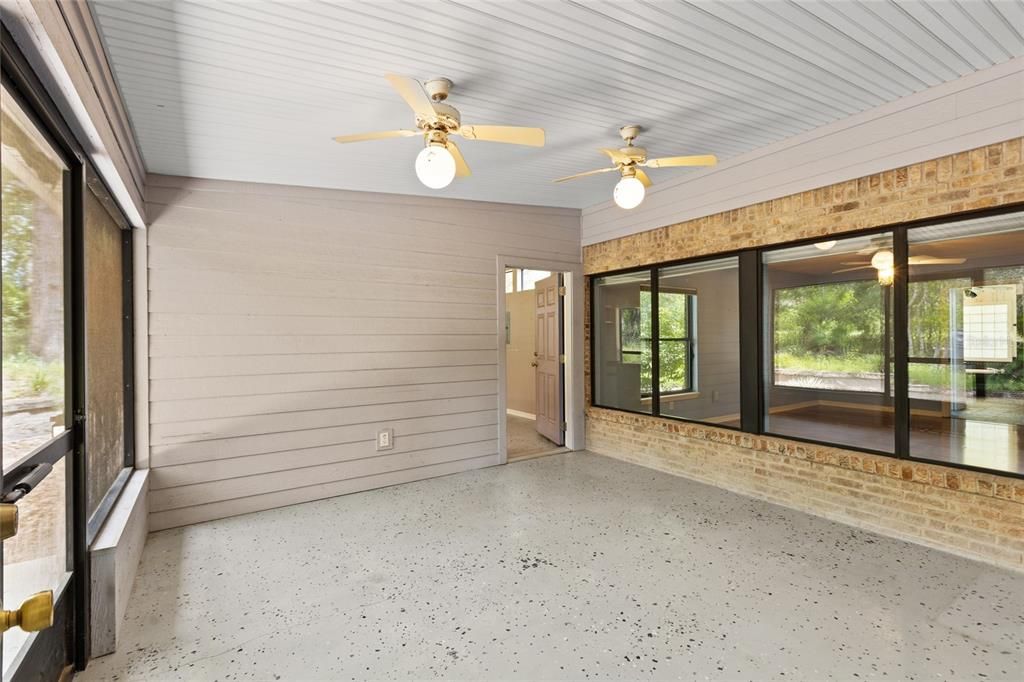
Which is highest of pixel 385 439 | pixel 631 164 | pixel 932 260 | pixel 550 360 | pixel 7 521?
pixel 631 164

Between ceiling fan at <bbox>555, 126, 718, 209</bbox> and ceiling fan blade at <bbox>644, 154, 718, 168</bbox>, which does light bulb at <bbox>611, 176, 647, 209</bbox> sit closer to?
ceiling fan at <bbox>555, 126, 718, 209</bbox>

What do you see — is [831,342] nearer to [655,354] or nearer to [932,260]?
[932,260]

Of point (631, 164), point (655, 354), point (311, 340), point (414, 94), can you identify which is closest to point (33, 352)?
Answer: point (414, 94)

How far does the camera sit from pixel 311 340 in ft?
13.8

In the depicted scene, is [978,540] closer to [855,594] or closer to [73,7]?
[855,594]

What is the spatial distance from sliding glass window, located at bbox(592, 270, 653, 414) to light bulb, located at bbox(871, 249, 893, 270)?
6.48ft

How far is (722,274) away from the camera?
438cm

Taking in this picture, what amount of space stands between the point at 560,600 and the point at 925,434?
256 cm

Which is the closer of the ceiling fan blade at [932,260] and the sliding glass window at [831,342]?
the ceiling fan blade at [932,260]

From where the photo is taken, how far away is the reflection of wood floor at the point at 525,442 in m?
5.67

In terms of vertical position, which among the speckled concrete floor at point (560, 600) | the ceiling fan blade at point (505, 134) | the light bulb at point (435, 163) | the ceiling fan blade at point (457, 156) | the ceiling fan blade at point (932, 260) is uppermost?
the ceiling fan blade at point (505, 134)

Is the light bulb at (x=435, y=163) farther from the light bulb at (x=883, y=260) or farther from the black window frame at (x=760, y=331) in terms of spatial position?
the light bulb at (x=883, y=260)

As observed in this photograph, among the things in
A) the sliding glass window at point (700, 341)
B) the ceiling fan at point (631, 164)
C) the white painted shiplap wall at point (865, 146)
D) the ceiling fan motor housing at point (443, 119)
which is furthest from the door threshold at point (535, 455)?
the ceiling fan motor housing at point (443, 119)

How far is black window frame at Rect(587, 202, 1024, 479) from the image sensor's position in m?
3.21
